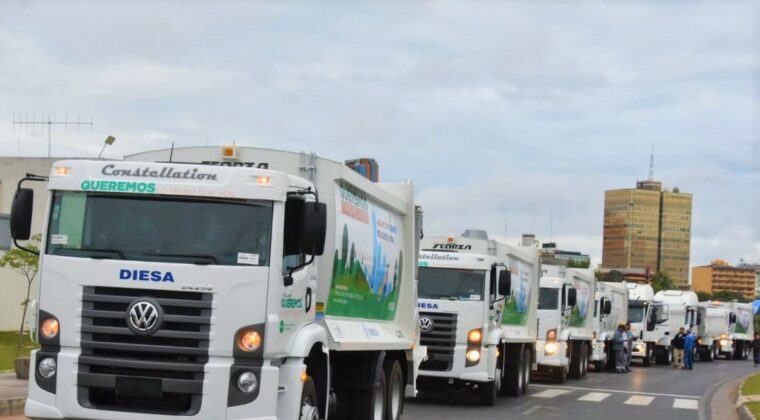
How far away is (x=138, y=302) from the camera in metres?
9.56

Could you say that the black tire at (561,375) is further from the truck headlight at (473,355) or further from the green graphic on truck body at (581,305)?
the truck headlight at (473,355)

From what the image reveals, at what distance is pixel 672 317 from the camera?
5325 cm

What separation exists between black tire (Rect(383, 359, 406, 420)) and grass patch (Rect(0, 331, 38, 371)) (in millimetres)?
10502

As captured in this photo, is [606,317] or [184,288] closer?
[184,288]

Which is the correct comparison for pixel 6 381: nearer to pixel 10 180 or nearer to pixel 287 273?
pixel 287 273

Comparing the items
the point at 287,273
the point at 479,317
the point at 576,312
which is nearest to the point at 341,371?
the point at 287,273

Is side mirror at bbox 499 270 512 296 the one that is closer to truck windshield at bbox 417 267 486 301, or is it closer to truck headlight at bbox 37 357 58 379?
truck windshield at bbox 417 267 486 301

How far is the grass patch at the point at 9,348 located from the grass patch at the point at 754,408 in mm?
14165

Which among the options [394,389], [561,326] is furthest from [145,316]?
[561,326]

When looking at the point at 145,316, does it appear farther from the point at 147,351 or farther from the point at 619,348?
the point at 619,348

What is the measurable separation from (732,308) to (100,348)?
209 ft

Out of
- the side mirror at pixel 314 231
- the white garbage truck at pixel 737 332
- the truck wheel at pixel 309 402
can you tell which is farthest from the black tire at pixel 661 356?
the side mirror at pixel 314 231

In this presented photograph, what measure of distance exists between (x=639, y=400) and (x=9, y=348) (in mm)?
16790

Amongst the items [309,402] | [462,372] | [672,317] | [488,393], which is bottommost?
[488,393]
